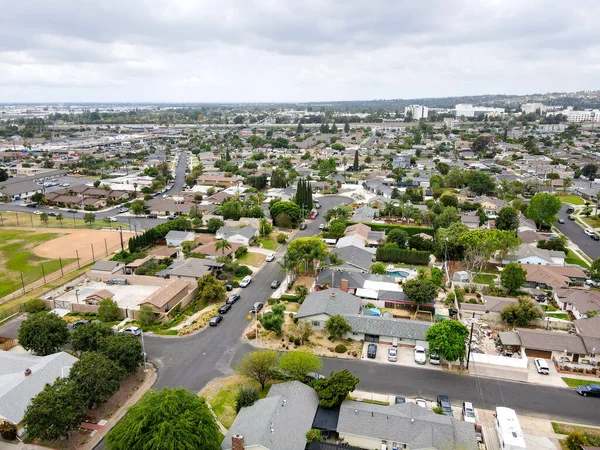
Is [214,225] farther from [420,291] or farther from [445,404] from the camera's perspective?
[445,404]

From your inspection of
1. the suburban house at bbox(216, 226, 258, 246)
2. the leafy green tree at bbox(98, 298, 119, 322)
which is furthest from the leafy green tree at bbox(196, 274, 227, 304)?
the suburban house at bbox(216, 226, 258, 246)

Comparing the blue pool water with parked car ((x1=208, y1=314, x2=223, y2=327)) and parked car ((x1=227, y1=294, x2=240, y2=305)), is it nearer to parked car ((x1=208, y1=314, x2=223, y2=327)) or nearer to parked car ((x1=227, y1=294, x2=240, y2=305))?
parked car ((x1=227, y1=294, x2=240, y2=305))

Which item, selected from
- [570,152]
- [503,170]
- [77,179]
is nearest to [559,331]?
[503,170]

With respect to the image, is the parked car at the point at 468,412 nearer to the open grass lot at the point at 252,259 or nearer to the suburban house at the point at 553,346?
the suburban house at the point at 553,346

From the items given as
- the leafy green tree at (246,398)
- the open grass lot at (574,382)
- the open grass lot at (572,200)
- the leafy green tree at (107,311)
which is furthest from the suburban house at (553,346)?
the open grass lot at (572,200)

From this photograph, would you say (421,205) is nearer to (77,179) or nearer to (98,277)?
(98,277)

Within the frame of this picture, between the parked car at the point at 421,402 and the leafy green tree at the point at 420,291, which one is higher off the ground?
the leafy green tree at the point at 420,291
